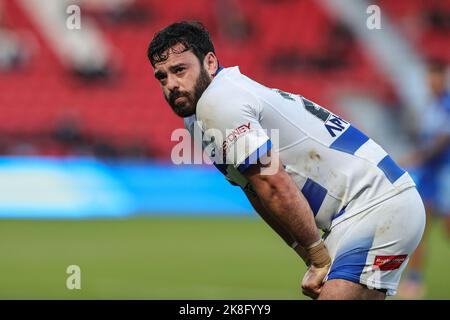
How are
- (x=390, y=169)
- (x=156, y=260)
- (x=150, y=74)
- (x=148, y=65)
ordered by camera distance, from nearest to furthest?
(x=390, y=169) → (x=156, y=260) → (x=150, y=74) → (x=148, y=65)

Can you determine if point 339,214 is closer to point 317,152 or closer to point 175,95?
point 317,152

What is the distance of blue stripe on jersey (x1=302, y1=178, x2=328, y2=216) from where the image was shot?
434cm

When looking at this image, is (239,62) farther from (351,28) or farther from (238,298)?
(238,298)

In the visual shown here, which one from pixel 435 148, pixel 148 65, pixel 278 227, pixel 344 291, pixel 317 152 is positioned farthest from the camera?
pixel 148 65

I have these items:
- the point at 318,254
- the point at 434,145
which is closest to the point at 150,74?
the point at 434,145

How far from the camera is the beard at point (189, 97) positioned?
424cm

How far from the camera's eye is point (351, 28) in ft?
79.0

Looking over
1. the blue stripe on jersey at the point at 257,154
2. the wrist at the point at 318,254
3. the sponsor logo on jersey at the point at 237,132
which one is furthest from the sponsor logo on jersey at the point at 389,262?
the sponsor logo on jersey at the point at 237,132

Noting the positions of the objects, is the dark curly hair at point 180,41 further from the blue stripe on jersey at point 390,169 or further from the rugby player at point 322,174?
the blue stripe on jersey at point 390,169

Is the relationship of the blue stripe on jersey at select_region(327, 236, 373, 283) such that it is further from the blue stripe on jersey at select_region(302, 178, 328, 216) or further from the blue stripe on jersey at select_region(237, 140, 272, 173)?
the blue stripe on jersey at select_region(237, 140, 272, 173)

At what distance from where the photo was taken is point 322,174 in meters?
4.32

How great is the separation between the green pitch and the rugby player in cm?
410

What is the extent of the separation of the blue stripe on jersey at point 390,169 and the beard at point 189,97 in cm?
100

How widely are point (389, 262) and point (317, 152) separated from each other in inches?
26.5
